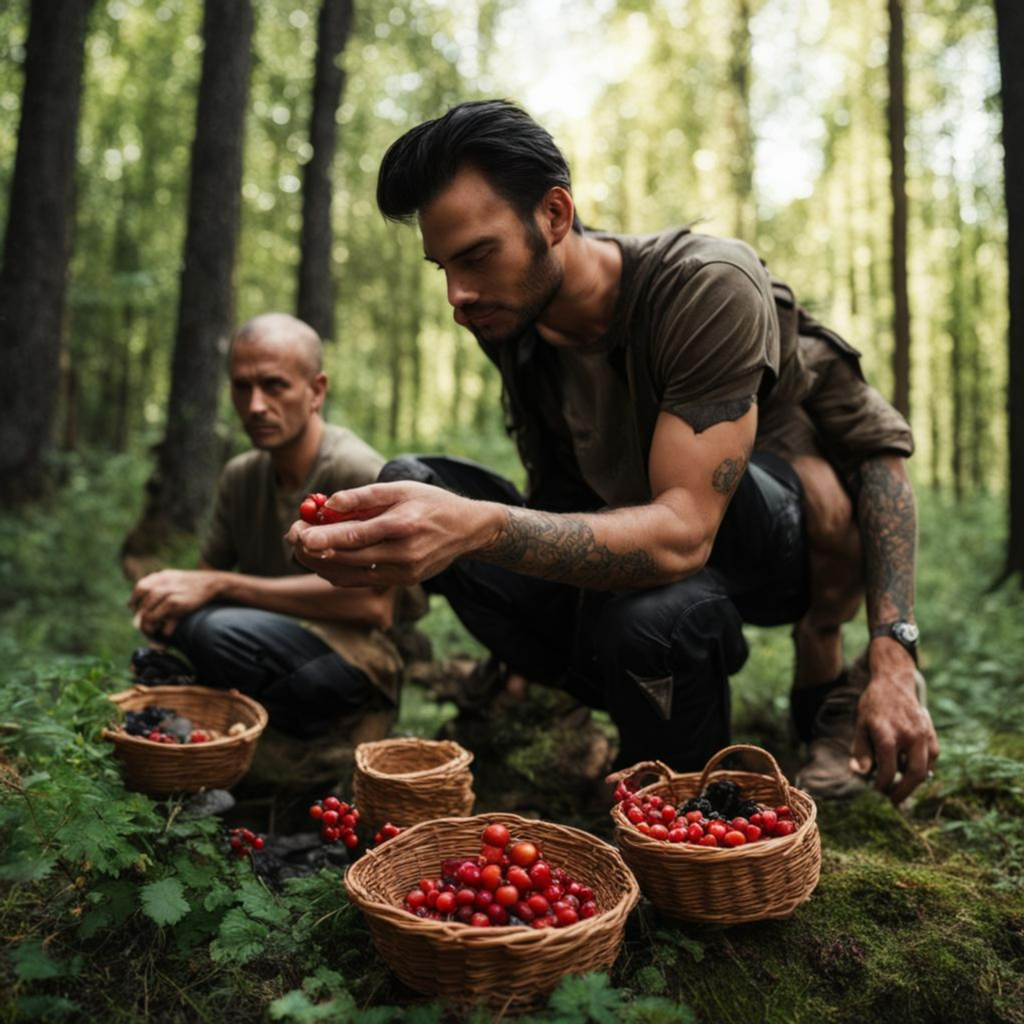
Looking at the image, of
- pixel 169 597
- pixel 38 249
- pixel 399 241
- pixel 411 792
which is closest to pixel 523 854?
pixel 411 792

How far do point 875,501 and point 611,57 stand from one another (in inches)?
718

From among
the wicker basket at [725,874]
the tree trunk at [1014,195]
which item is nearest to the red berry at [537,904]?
the wicker basket at [725,874]

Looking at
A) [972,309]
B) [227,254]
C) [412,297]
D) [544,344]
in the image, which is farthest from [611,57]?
[544,344]

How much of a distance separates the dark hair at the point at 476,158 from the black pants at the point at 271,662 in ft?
5.20

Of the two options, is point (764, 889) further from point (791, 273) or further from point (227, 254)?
point (791, 273)

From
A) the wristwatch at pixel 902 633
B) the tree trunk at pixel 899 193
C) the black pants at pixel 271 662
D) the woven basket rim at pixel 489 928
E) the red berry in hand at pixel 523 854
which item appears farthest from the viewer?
the tree trunk at pixel 899 193

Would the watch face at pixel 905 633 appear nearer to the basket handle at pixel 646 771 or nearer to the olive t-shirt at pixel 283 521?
the basket handle at pixel 646 771

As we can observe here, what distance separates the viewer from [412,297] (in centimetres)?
2286

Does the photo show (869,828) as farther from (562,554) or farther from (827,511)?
(562,554)

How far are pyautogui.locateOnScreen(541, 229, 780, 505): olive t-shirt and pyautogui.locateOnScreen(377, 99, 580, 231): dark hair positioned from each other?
0.41m

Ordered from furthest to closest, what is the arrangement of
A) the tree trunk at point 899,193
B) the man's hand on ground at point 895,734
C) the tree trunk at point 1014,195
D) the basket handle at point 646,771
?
the tree trunk at point 899,193 → the tree trunk at point 1014,195 → the man's hand on ground at point 895,734 → the basket handle at point 646,771

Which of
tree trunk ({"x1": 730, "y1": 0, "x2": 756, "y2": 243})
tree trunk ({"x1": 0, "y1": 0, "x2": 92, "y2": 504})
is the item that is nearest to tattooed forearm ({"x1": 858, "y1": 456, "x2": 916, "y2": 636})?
tree trunk ({"x1": 0, "y1": 0, "x2": 92, "y2": 504})

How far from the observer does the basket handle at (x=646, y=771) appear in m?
2.31

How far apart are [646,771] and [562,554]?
665 mm
